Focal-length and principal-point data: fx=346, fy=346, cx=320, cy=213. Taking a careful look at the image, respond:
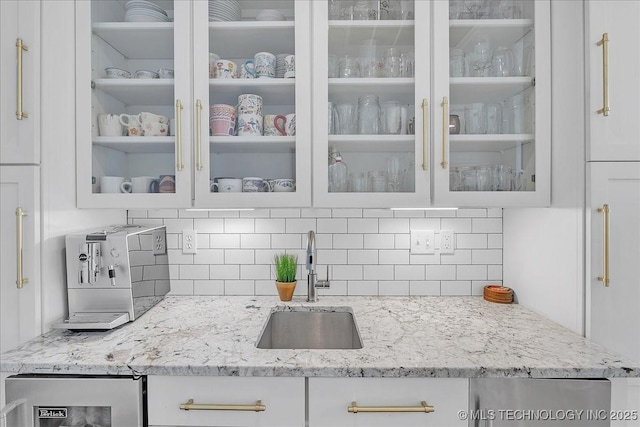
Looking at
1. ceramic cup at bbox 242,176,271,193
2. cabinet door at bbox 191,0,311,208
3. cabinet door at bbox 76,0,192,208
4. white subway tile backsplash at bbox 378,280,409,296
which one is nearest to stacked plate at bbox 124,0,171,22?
cabinet door at bbox 76,0,192,208

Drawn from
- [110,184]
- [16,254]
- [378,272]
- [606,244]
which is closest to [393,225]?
[378,272]

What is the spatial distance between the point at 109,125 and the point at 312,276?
1058mm

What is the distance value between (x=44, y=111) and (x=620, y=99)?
6.57 feet

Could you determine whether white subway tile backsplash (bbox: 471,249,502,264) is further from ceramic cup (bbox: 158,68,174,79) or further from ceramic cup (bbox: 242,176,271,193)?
ceramic cup (bbox: 158,68,174,79)

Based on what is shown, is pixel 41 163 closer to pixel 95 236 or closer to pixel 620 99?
pixel 95 236

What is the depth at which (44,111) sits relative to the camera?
1226mm

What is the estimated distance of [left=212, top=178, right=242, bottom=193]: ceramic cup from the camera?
4.54 feet

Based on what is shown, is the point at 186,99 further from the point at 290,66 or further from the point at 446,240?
the point at 446,240

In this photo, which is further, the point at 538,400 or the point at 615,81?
the point at 615,81

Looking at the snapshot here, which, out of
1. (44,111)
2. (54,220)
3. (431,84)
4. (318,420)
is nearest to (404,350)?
(318,420)

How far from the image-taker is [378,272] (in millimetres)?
1738

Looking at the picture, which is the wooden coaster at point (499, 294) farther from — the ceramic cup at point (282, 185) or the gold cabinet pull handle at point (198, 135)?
the gold cabinet pull handle at point (198, 135)

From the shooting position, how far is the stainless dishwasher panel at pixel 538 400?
1.03m

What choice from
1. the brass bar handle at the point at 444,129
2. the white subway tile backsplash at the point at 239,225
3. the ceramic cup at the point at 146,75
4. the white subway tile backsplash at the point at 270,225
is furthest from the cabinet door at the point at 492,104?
the ceramic cup at the point at 146,75
